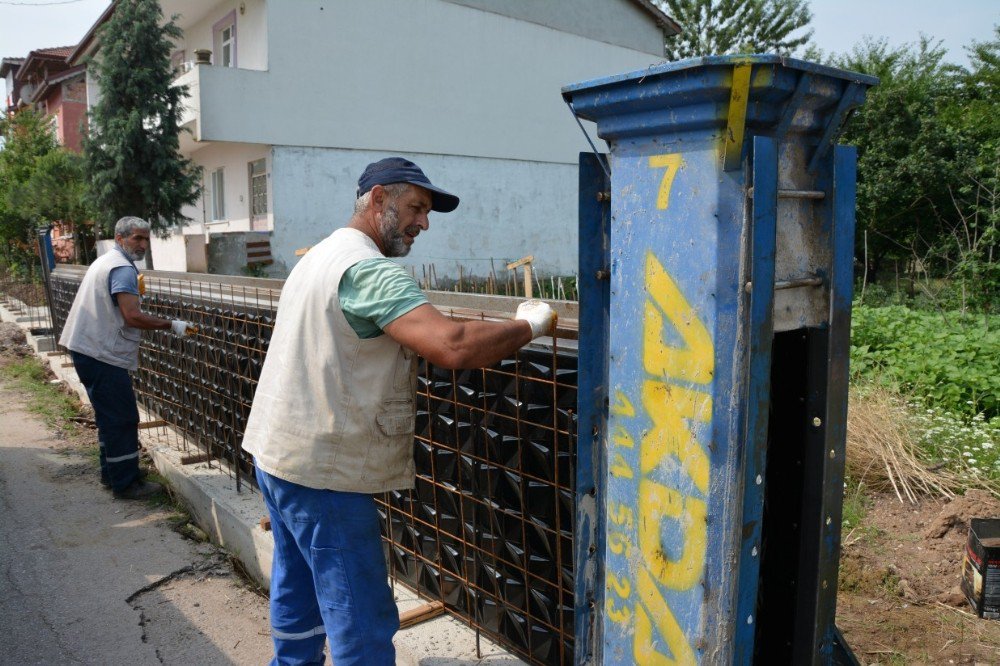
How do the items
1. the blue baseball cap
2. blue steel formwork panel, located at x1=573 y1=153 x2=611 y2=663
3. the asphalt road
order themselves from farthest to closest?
the asphalt road → the blue baseball cap → blue steel formwork panel, located at x1=573 y1=153 x2=611 y2=663

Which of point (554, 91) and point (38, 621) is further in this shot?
point (554, 91)

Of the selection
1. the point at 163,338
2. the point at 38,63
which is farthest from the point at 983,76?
the point at 38,63

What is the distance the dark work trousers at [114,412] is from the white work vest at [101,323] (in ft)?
0.31

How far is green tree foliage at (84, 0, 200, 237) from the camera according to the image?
57.2 ft

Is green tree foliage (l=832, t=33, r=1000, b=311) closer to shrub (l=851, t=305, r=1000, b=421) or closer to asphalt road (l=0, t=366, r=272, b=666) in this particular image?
shrub (l=851, t=305, r=1000, b=421)

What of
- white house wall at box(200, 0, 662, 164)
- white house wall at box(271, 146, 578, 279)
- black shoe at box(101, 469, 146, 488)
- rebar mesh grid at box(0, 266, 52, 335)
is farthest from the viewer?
white house wall at box(271, 146, 578, 279)

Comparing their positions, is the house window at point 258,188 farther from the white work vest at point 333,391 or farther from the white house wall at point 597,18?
the white work vest at point 333,391

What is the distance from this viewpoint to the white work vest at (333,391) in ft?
7.82

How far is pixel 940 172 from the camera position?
729 inches

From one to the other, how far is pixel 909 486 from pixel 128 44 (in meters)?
18.3

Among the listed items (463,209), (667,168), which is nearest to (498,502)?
(667,168)

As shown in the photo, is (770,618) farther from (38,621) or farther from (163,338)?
(163,338)

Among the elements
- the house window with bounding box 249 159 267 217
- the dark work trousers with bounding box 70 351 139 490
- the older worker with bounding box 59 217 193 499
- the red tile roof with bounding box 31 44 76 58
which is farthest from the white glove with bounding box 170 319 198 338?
the red tile roof with bounding box 31 44 76 58

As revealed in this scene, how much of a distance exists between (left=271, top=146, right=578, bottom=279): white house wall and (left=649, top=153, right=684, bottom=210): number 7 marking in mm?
17155
